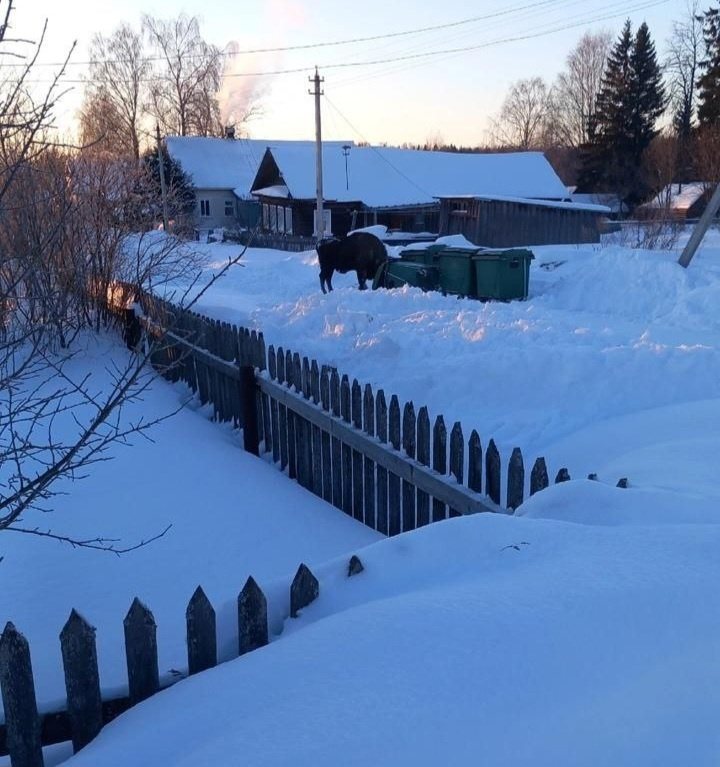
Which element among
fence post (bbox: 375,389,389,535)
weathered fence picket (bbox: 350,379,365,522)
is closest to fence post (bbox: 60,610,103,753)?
fence post (bbox: 375,389,389,535)

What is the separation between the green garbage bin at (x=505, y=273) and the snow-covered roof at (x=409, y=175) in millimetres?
22502

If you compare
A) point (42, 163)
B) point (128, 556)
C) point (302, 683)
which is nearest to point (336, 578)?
point (302, 683)

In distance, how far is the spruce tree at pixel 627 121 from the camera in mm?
50531

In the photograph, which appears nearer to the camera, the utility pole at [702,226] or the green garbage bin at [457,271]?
the utility pole at [702,226]

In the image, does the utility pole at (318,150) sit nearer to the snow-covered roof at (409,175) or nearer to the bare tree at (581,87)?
the snow-covered roof at (409,175)

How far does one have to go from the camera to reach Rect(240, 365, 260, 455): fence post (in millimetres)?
7398

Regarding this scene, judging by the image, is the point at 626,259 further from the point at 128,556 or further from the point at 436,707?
the point at 436,707

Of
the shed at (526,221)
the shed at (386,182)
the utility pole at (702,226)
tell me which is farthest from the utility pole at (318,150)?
the utility pole at (702,226)

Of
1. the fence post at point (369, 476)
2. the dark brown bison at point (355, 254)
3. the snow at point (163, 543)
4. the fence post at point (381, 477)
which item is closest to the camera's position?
the snow at point (163, 543)

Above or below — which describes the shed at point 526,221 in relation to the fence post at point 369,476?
above

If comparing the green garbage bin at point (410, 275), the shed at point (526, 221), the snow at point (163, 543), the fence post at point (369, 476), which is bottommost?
the snow at point (163, 543)

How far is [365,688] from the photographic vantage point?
2.21 metres

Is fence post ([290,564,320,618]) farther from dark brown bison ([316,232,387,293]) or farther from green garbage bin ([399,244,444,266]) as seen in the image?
green garbage bin ([399,244,444,266])

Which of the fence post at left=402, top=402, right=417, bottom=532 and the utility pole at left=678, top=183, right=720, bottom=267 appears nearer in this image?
the fence post at left=402, top=402, right=417, bottom=532
